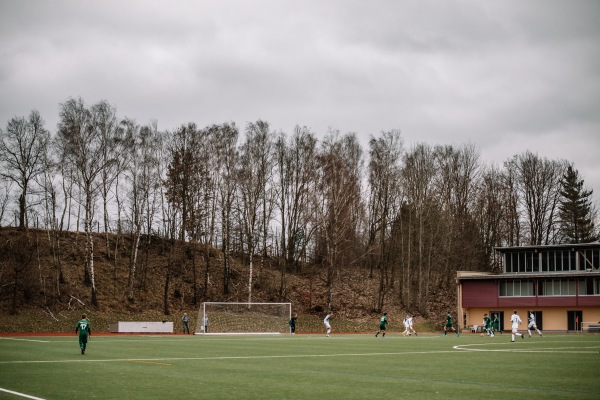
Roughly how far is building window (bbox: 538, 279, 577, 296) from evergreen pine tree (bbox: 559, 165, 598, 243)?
1398 cm

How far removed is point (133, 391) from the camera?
16.2m

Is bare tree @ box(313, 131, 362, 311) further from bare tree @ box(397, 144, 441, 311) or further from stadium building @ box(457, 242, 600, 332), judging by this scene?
stadium building @ box(457, 242, 600, 332)

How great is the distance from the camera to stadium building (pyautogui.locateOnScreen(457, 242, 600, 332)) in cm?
7512

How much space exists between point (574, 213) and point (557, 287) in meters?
16.8

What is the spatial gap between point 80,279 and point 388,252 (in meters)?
40.6

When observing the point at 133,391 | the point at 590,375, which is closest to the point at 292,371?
the point at 133,391

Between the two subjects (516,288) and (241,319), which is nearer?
(241,319)

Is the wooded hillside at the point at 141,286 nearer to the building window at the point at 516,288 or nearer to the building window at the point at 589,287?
the building window at the point at 516,288

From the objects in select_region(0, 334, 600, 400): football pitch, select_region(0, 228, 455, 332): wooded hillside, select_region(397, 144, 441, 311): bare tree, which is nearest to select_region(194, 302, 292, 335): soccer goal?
select_region(0, 228, 455, 332): wooded hillside

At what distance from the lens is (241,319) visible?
64.9m

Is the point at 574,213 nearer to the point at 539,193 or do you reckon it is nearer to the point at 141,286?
the point at 539,193

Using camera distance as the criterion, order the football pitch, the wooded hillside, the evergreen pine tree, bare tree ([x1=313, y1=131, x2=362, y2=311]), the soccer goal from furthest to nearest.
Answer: the evergreen pine tree
bare tree ([x1=313, y1=131, x2=362, y2=311])
the soccer goal
the wooded hillside
the football pitch

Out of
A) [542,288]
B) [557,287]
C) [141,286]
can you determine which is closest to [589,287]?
[557,287]

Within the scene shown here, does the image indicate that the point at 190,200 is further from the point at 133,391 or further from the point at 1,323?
the point at 133,391
